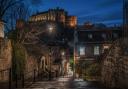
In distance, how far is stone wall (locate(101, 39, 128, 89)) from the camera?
19484 millimetres

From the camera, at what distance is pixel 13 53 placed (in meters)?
30.6

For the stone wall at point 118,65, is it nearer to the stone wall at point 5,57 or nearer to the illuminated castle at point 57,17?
the stone wall at point 5,57

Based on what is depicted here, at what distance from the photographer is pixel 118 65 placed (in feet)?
70.9

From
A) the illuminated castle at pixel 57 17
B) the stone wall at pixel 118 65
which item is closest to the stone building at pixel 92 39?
the illuminated castle at pixel 57 17

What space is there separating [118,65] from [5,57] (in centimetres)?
1006

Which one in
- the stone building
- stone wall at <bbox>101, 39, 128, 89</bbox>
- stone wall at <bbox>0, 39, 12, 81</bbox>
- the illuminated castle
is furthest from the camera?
the illuminated castle

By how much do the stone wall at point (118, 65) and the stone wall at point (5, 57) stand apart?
810cm

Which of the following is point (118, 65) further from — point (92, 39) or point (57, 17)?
point (57, 17)

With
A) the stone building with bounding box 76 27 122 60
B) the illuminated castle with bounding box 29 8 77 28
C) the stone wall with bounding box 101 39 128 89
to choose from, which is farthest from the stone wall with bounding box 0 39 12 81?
the illuminated castle with bounding box 29 8 77 28

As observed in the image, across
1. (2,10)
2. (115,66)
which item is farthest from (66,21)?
(115,66)

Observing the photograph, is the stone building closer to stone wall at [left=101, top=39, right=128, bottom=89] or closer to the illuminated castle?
the illuminated castle

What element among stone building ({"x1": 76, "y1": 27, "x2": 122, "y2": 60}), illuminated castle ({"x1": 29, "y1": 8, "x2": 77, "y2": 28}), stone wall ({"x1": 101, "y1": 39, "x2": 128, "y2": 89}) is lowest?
stone wall ({"x1": 101, "y1": 39, "x2": 128, "y2": 89})

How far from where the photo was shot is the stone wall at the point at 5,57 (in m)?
26.2

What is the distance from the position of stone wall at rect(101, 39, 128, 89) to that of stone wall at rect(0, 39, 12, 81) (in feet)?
26.6
